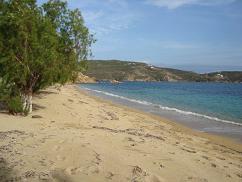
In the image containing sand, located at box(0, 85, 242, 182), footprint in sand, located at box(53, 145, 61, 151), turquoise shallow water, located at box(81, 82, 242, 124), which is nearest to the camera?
sand, located at box(0, 85, 242, 182)

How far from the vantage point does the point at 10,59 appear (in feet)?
61.6

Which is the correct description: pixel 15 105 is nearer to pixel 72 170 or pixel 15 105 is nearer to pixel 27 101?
pixel 27 101

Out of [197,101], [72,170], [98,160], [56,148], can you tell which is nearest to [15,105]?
[56,148]

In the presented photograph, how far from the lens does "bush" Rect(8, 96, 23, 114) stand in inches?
762

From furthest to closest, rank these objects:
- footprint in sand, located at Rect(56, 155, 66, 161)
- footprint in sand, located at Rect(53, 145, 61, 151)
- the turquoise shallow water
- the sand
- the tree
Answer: the turquoise shallow water < the tree < footprint in sand, located at Rect(53, 145, 61, 151) < footprint in sand, located at Rect(56, 155, 66, 161) < the sand

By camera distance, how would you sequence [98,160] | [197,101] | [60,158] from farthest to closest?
[197,101], [60,158], [98,160]

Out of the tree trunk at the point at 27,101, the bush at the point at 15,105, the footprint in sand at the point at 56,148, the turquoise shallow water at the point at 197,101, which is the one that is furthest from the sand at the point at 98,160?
the turquoise shallow water at the point at 197,101

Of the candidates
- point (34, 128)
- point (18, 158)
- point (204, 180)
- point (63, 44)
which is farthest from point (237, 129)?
point (18, 158)

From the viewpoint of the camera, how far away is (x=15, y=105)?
1947 cm

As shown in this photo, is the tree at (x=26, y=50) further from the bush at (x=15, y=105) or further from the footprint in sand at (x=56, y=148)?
the footprint in sand at (x=56, y=148)

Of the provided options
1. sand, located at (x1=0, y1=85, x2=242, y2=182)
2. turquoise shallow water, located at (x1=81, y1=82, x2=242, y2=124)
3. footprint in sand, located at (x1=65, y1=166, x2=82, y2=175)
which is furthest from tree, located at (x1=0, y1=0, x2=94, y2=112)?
turquoise shallow water, located at (x1=81, y1=82, x2=242, y2=124)

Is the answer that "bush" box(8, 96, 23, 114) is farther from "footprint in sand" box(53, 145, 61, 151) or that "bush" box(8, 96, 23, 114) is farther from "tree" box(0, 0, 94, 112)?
"footprint in sand" box(53, 145, 61, 151)

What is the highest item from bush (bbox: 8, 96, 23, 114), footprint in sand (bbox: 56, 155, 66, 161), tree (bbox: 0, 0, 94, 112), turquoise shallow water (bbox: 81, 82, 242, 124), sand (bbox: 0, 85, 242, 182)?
tree (bbox: 0, 0, 94, 112)

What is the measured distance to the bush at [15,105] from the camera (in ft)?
63.5
